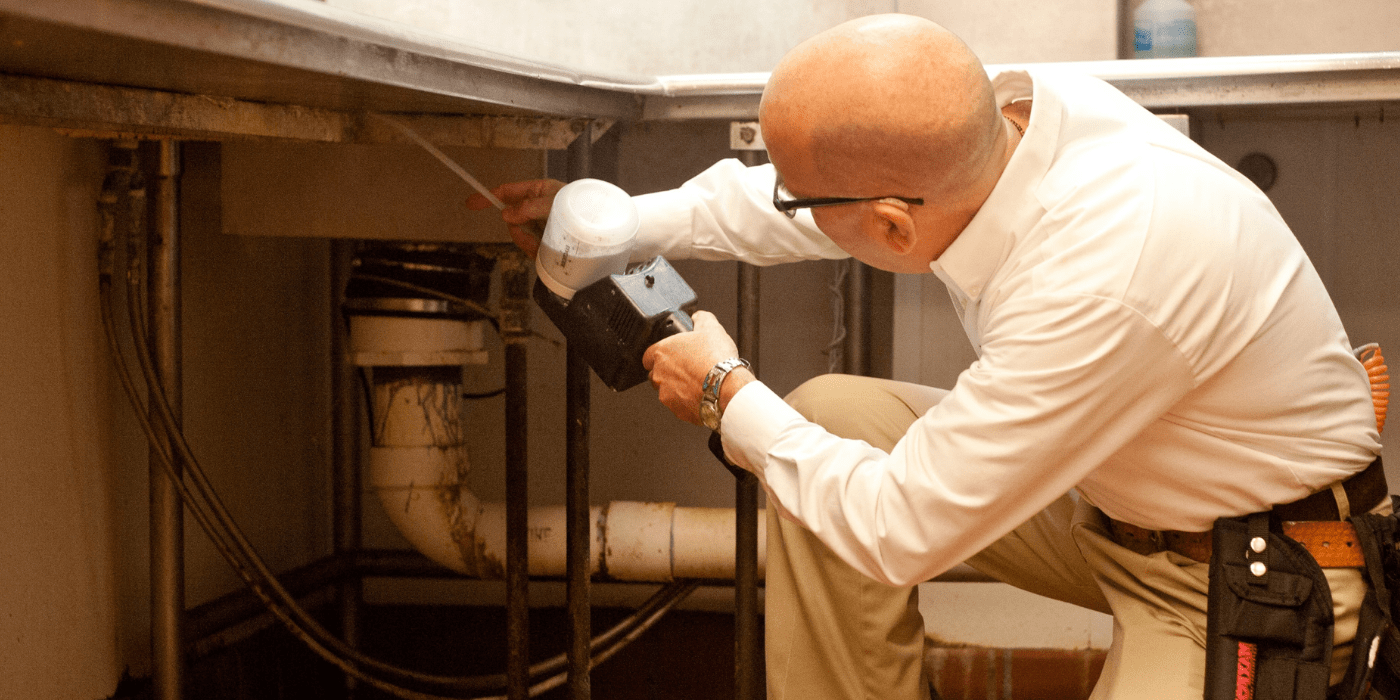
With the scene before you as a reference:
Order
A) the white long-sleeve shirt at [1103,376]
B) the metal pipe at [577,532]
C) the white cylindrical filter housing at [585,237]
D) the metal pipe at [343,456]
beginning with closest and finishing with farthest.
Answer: the white long-sleeve shirt at [1103,376], the white cylindrical filter housing at [585,237], the metal pipe at [577,532], the metal pipe at [343,456]

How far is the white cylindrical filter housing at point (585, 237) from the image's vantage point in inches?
41.3

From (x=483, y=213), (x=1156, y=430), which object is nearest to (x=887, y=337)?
(x=483, y=213)

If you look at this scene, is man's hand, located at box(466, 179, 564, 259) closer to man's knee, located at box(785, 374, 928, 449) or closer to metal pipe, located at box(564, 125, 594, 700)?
metal pipe, located at box(564, 125, 594, 700)

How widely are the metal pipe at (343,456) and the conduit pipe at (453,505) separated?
0.43 m

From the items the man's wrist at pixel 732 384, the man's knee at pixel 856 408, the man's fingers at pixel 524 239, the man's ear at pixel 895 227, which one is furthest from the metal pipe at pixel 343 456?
the man's ear at pixel 895 227

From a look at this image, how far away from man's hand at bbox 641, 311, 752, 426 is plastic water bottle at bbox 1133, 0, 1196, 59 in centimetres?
99

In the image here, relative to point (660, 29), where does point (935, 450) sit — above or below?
below

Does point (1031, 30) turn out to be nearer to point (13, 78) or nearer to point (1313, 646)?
point (1313, 646)

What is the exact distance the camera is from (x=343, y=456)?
6.66 feet

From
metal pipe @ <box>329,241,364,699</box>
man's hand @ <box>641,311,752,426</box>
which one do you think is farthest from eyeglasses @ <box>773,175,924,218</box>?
metal pipe @ <box>329,241,364,699</box>

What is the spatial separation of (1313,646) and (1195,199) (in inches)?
15.1

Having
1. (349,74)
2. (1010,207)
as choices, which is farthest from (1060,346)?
(349,74)

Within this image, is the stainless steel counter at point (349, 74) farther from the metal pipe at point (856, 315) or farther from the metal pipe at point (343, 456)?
the metal pipe at point (343, 456)

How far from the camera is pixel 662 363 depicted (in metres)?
1.02
